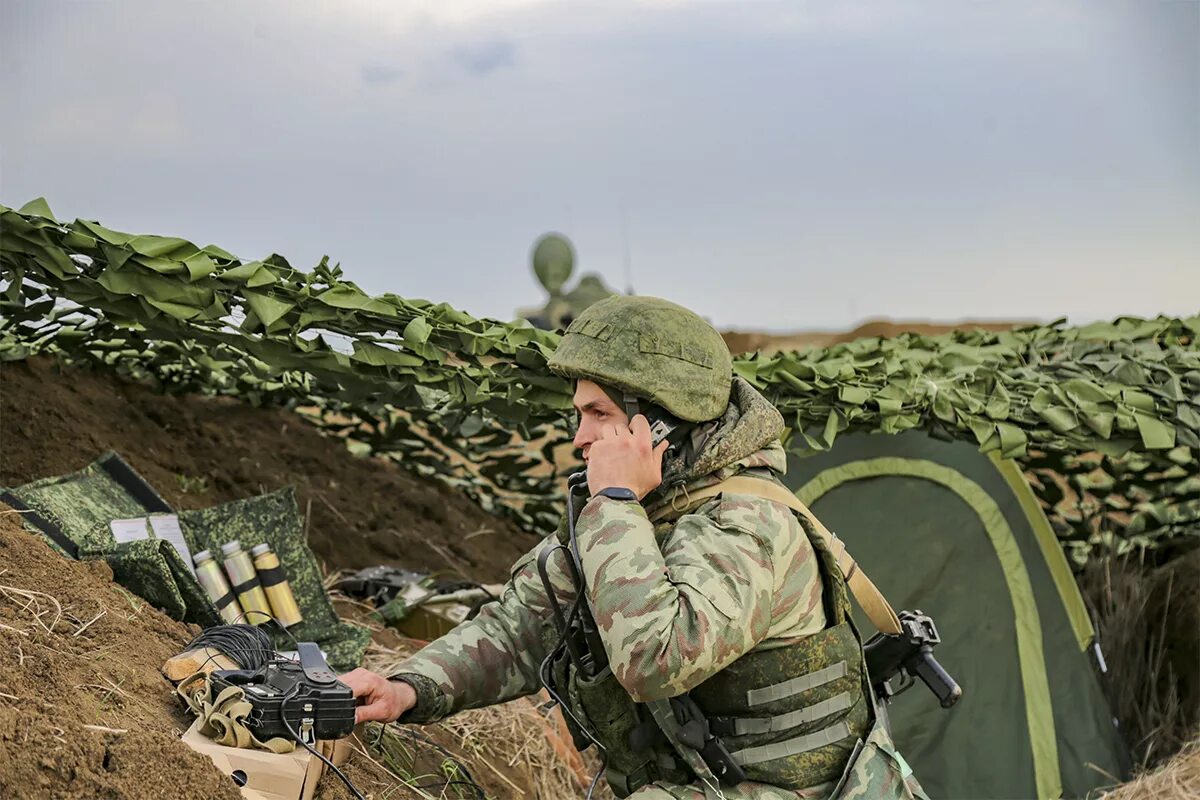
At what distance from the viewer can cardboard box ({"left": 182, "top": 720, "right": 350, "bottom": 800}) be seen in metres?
2.91

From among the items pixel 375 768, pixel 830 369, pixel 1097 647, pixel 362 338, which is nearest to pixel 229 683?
pixel 375 768

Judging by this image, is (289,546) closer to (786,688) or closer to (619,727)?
(619,727)

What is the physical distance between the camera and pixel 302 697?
2.98m

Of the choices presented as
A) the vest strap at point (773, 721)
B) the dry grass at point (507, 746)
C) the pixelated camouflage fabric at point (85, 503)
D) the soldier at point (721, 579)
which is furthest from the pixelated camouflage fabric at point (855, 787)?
the pixelated camouflage fabric at point (85, 503)

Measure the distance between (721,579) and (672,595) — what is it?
15 cm

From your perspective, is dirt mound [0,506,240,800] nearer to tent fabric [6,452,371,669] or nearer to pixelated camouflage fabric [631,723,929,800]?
tent fabric [6,452,371,669]

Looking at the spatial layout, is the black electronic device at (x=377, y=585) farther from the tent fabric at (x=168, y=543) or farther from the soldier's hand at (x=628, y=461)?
the soldier's hand at (x=628, y=461)

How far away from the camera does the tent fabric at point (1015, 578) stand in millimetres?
5723

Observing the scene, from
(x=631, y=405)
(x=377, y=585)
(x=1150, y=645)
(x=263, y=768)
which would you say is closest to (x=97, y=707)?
(x=263, y=768)

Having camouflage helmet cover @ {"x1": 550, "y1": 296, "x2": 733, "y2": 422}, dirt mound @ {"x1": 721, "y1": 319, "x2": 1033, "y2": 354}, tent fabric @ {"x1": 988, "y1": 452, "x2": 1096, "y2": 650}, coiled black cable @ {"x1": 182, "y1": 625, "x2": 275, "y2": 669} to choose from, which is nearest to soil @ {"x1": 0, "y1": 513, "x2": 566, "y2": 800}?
coiled black cable @ {"x1": 182, "y1": 625, "x2": 275, "y2": 669}

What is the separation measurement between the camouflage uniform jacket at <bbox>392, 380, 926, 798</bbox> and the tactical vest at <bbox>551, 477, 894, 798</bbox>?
0.05 meters

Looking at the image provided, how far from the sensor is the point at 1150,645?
666 centimetres

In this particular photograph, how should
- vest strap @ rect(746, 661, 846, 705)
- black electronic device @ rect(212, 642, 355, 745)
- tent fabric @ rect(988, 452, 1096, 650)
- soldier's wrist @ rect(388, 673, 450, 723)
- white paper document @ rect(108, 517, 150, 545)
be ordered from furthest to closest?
tent fabric @ rect(988, 452, 1096, 650) → white paper document @ rect(108, 517, 150, 545) → soldier's wrist @ rect(388, 673, 450, 723) → vest strap @ rect(746, 661, 846, 705) → black electronic device @ rect(212, 642, 355, 745)

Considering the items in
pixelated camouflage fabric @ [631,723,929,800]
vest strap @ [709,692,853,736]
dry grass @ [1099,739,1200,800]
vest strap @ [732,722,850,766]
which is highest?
vest strap @ [709,692,853,736]
